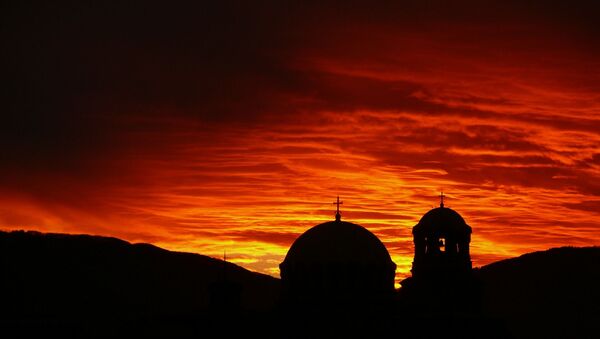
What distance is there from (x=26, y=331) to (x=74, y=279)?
72466 mm

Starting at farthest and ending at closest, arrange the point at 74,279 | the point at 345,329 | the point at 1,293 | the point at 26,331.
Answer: the point at 74,279
the point at 1,293
the point at 26,331
the point at 345,329

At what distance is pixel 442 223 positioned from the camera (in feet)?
179

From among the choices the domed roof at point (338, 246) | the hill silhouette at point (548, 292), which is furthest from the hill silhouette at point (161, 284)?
the domed roof at point (338, 246)

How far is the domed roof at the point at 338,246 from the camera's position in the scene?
52.3 metres

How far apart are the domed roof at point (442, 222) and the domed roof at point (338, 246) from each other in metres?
2.37

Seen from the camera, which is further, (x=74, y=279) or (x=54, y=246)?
(x=54, y=246)

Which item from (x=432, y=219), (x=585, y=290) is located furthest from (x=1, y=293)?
(x=432, y=219)

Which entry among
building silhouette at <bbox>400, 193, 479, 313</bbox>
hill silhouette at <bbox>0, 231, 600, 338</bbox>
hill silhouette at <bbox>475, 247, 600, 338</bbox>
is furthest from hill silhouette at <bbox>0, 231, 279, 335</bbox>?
building silhouette at <bbox>400, 193, 479, 313</bbox>

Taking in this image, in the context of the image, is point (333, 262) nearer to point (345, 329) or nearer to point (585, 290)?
point (345, 329)

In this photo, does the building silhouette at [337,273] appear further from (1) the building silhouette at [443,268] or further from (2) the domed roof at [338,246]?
(1) the building silhouette at [443,268]

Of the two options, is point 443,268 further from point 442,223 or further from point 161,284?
point 161,284

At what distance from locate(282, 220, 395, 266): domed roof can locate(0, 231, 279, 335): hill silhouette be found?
66.2 metres

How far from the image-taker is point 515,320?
127m

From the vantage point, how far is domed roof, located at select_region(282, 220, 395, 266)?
52281 mm
